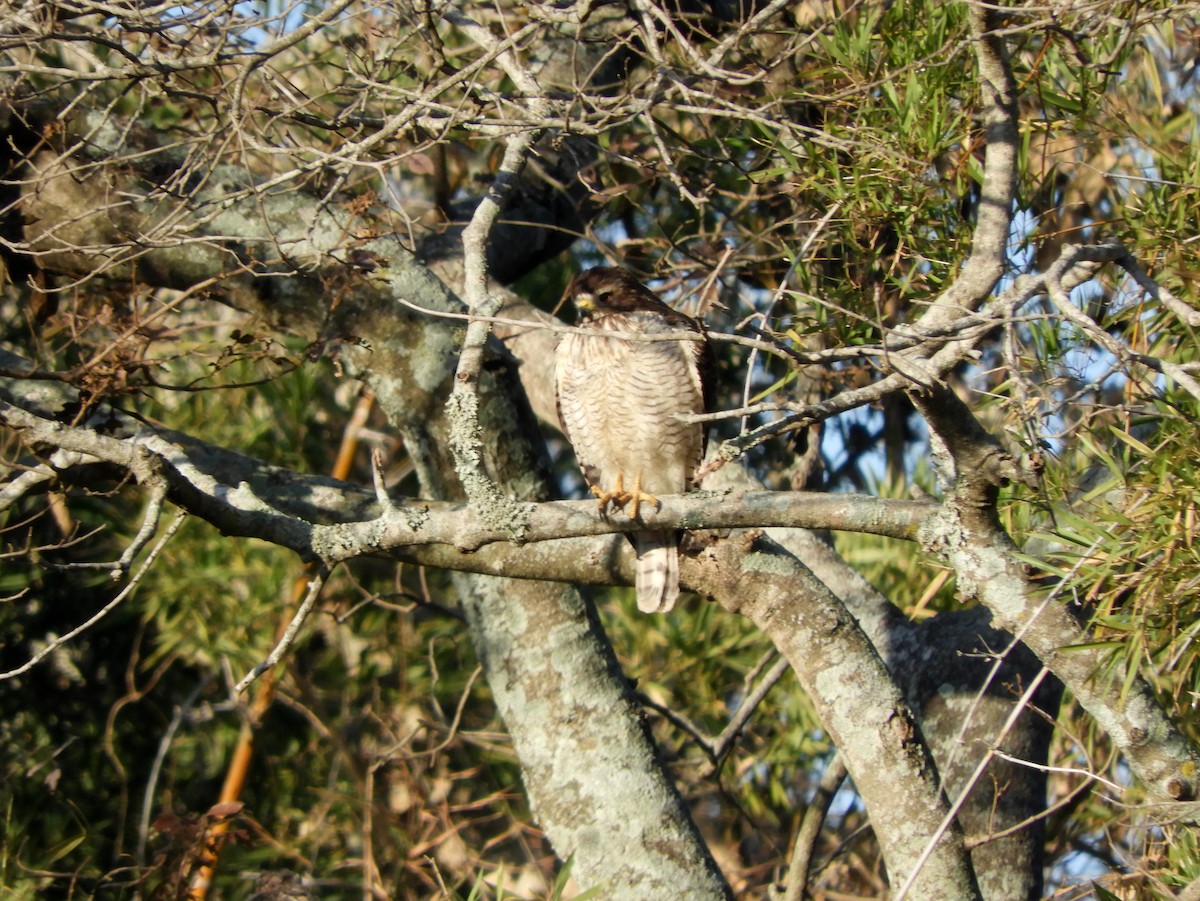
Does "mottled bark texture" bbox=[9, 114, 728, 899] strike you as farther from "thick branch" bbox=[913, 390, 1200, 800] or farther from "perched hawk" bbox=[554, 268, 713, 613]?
"thick branch" bbox=[913, 390, 1200, 800]

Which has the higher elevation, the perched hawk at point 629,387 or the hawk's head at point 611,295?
the hawk's head at point 611,295

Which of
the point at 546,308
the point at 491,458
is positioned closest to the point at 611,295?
the point at 491,458

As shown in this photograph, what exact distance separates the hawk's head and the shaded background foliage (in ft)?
0.45

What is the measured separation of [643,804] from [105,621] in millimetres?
2664

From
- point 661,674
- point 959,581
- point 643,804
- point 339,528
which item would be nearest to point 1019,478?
point 959,581

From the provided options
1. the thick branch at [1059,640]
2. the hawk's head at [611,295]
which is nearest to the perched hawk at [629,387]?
the hawk's head at [611,295]

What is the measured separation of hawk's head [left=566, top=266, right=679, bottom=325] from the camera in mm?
3727

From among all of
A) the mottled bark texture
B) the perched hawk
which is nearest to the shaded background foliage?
the mottled bark texture

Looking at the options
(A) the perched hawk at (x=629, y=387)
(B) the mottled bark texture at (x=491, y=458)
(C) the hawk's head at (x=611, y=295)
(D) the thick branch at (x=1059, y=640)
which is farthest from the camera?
(C) the hawk's head at (x=611, y=295)

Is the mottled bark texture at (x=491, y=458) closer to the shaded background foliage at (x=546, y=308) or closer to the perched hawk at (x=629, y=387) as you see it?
the shaded background foliage at (x=546, y=308)

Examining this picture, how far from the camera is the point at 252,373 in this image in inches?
191

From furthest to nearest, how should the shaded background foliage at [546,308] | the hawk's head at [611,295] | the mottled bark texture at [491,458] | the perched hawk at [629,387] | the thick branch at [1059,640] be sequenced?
1. the hawk's head at [611,295]
2. the perched hawk at [629,387]
3. the mottled bark texture at [491,458]
4. the shaded background foliage at [546,308]
5. the thick branch at [1059,640]

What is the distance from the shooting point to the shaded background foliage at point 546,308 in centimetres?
259

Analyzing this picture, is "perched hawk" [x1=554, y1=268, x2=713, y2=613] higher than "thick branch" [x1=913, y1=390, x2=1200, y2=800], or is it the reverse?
"thick branch" [x1=913, y1=390, x2=1200, y2=800]
